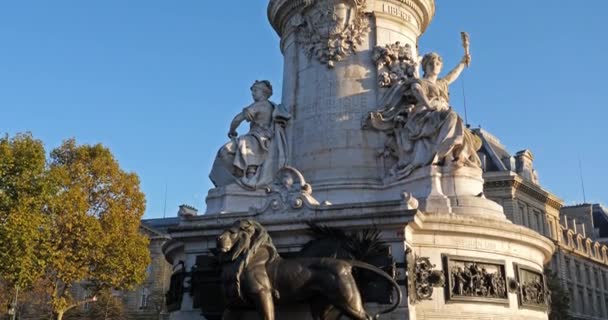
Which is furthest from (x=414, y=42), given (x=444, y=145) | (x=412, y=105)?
(x=444, y=145)

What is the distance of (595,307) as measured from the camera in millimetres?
58531

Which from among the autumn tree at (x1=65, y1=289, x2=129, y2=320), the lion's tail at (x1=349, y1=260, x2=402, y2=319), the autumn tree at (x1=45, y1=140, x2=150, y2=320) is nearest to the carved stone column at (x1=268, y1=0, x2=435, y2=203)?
the lion's tail at (x1=349, y1=260, x2=402, y2=319)

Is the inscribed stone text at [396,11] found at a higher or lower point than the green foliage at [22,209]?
higher

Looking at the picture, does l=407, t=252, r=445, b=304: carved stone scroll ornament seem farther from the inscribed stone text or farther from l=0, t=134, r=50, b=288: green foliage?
l=0, t=134, r=50, b=288: green foliage

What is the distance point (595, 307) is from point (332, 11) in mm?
51774

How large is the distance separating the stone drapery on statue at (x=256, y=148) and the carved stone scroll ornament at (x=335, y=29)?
1805 millimetres

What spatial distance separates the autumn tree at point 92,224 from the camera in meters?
29.1

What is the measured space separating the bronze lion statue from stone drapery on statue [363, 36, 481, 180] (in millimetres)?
4262

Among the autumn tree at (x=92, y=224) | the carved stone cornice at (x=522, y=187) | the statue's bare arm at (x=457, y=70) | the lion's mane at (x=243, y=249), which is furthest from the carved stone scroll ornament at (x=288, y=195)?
the carved stone cornice at (x=522, y=187)

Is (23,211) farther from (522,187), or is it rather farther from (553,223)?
(553,223)

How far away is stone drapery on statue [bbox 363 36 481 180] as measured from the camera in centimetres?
1473

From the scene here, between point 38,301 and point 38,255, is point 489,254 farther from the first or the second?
point 38,301

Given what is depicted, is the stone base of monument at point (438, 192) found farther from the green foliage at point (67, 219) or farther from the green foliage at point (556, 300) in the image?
the green foliage at point (556, 300)

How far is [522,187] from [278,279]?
43304 mm
